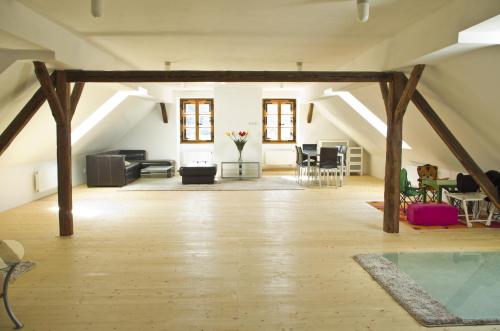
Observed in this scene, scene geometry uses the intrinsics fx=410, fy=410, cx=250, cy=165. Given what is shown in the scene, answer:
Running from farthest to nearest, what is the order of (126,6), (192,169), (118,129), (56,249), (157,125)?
(157,125) → (118,129) → (192,169) → (56,249) → (126,6)

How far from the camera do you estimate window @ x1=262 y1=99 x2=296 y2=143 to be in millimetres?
13211

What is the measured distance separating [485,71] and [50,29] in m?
4.76

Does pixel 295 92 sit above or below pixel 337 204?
above

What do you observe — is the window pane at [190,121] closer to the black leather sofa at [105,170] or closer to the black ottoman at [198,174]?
the black ottoman at [198,174]

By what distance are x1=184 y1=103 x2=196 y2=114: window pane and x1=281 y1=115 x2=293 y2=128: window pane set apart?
A: 2.87 meters

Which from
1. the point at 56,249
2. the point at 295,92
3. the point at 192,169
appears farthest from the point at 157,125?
the point at 56,249

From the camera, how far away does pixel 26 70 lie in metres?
5.04

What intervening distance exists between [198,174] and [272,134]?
3921 mm

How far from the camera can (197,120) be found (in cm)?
1297

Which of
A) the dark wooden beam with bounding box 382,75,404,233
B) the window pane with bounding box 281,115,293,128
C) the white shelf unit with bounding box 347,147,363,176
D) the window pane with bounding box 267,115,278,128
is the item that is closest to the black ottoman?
the window pane with bounding box 267,115,278,128

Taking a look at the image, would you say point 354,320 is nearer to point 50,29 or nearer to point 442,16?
point 442,16

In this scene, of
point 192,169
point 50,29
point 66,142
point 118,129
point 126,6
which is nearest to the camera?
point 126,6

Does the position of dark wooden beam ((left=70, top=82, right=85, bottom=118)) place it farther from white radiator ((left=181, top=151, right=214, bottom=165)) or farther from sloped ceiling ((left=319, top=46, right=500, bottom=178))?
white radiator ((left=181, top=151, right=214, bottom=165))

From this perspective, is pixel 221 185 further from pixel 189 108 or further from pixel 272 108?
pixel 272 108
